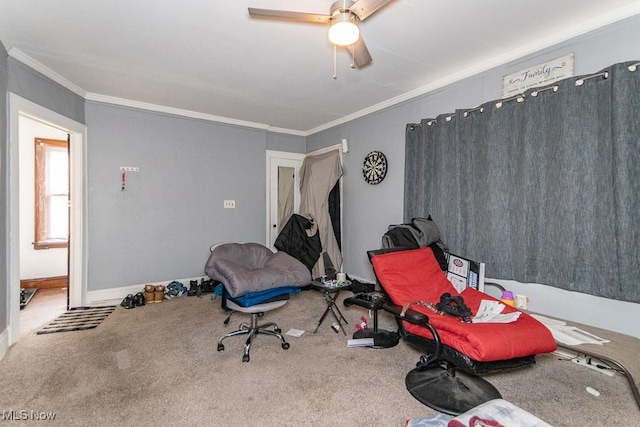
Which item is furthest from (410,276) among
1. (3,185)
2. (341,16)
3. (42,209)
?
(42,209)

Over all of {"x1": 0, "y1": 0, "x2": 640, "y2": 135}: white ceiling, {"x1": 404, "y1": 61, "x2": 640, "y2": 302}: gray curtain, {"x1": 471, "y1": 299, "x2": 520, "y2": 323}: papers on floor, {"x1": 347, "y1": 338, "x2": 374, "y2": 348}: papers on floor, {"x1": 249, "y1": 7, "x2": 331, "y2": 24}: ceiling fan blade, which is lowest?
{"x1": 347, "y1": 338, "x2": 374, "y2": 348}: papers on floor

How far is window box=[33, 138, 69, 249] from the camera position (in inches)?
176

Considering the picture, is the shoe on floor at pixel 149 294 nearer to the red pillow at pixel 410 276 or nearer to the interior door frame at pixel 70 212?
the interior door frame at pixel 70 212

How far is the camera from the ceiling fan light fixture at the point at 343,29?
1710 millimetres

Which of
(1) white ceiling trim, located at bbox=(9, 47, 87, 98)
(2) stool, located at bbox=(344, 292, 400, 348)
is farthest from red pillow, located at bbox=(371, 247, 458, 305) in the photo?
(1) white ceiling trim, located at bbox=(9, 47, 87, 98)

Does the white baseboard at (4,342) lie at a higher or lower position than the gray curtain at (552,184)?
lower

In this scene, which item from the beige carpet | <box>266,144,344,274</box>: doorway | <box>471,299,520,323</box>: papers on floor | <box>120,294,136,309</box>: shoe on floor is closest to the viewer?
the beige carpet

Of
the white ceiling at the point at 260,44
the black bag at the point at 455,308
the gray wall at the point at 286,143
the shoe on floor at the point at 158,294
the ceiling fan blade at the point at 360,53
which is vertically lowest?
the shoe on floor at the point at 158,294

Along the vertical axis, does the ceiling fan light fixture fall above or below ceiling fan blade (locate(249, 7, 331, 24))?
below

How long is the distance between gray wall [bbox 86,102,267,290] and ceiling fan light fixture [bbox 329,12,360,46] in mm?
3343

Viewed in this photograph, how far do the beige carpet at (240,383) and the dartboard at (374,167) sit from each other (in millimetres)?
2175

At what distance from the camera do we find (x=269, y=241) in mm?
5188

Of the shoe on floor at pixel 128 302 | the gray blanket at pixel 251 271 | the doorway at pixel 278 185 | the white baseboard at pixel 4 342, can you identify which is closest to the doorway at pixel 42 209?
the shoe on floor at pixel 128 302

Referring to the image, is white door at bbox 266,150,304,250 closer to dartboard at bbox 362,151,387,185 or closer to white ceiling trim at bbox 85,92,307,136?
white ceiling trim at bbox 85,92,307,136
